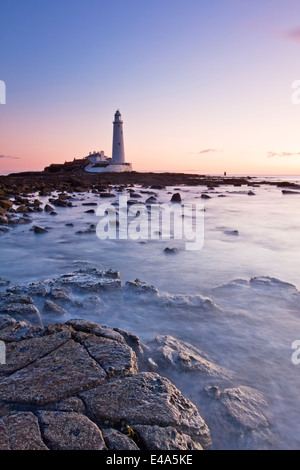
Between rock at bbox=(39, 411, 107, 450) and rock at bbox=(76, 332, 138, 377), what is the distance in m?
0.46

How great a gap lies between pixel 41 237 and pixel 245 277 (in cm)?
558

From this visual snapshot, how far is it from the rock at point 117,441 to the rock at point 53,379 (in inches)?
16.7

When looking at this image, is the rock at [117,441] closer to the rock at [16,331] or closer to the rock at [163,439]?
the rock at [163,439]

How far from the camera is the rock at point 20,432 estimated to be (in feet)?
5.38

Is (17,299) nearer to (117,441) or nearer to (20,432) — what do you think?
(20,432)

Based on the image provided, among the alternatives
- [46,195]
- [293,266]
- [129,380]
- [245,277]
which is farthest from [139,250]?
[46,195]

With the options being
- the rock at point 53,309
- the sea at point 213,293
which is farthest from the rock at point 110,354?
the rock at point 53,309

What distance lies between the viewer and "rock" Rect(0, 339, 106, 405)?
6.61ft

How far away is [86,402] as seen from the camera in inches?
78.5

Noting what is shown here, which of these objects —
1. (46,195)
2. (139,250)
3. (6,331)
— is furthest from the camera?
(46,195)

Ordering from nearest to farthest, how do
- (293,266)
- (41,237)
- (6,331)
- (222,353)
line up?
1. (6,331)
2. (222,353)
3. (293,266)
4. (41,237)

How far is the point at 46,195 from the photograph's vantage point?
754 inches

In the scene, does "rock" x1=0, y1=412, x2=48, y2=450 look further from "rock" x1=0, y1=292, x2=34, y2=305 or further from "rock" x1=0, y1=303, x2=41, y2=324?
"rock" x1=0, y1=292, x2=34, y2=305
